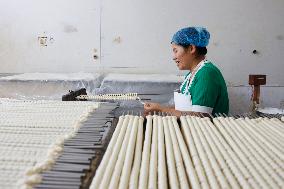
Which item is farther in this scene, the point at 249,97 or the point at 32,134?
the point at 249,97

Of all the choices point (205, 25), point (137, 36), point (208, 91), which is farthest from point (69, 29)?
point (208, 91)

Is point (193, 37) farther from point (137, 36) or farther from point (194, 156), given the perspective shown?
point (137, 36)

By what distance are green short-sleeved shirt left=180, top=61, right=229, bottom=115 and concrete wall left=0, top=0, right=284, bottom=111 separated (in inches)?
80.5

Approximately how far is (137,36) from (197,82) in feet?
7.13

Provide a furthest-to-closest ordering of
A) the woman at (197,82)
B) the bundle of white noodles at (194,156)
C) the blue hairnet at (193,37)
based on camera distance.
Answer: the blue hairnet at (193,37) < the woman at (197,82) < the bundle of white noodles at (194,156)

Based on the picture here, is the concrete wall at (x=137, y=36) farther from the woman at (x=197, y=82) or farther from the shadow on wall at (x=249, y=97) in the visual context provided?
the woman at (x=197, y=82)

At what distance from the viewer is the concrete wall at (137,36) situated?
4.18 m

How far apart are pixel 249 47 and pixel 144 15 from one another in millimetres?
1426

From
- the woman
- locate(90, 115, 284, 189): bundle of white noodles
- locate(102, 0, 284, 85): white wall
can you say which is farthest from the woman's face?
locate(102, 0, 284, 85): white wall

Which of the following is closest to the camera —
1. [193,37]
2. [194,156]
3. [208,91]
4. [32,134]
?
[194,156]

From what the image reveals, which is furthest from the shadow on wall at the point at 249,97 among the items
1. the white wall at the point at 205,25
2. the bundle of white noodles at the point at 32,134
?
the bundle of white noodles at the point at 32,134

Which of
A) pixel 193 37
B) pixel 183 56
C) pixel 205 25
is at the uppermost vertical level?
pixel 205 25

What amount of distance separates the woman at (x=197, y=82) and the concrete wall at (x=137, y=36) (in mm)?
1872

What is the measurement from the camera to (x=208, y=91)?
212 cm
